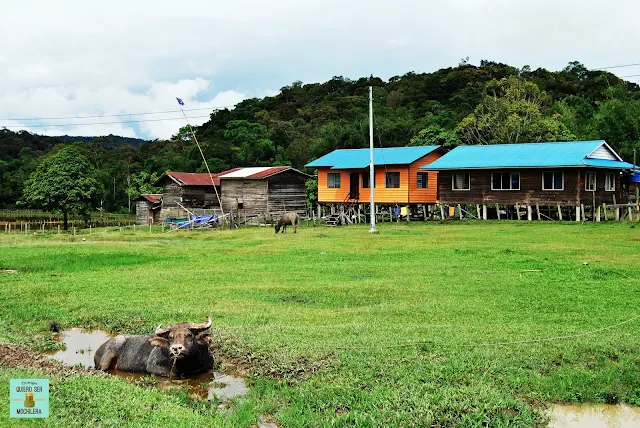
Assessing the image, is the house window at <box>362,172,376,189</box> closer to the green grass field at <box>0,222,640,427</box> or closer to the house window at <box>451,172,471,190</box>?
the house window at <box>451,172,471,190</box>

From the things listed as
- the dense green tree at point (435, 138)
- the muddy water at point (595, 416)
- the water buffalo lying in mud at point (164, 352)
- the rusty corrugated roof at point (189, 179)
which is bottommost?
the muddy water at point (595, 416)

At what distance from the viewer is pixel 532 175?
38.0 meters

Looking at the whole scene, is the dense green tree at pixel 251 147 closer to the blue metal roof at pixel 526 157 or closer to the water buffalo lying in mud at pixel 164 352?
the blue metal roof at pixel 526 157

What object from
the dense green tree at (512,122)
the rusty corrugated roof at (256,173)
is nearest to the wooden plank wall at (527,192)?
the dense green tree at (512,122)

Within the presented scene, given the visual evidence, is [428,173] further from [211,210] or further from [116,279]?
[116,279]

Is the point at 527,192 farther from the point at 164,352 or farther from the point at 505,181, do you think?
the point at 164,352

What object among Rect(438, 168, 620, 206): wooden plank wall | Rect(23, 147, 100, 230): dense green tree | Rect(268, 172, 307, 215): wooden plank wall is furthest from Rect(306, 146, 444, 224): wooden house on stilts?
Rect(23, 147, 100, 230): dense green tree

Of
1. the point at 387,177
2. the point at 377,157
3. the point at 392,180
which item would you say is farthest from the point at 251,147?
the point at 392,180

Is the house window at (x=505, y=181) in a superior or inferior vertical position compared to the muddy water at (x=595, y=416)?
superior

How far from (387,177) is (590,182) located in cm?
1225

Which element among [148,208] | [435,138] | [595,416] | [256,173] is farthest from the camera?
[148,208]

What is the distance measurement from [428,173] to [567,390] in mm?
35918

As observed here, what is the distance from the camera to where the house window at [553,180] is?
3725 cm

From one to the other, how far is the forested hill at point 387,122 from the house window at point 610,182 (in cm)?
981
